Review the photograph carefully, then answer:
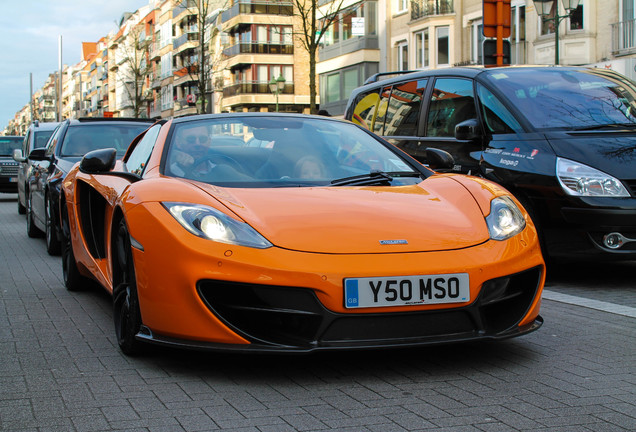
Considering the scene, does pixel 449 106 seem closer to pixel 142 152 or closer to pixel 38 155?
pixel 142 152

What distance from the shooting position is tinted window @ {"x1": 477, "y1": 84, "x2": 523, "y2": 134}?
7.43 m

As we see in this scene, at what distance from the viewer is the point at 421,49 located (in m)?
40.1

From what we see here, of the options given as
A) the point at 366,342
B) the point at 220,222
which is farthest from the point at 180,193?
the point at 366,342

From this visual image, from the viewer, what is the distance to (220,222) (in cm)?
398

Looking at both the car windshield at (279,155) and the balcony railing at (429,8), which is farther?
the balcony railing at (429,8)

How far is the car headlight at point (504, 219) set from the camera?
4.22 metres

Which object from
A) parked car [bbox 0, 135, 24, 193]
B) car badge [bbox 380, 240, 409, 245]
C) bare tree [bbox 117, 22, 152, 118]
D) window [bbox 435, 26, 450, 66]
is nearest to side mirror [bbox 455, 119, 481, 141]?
car badge [bbox 380, 240, 409, 245]

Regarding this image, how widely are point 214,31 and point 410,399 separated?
71.7 meters

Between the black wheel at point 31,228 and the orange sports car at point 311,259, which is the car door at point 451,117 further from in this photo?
the black wheel at point 31,228

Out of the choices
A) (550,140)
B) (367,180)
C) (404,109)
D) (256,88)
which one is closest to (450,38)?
(404,109)

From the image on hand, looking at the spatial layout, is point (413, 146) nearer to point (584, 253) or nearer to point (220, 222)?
point (584, 253)

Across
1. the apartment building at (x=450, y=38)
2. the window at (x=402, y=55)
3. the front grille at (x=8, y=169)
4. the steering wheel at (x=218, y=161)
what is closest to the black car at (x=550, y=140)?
the steering wheel at (x=218, y=161)

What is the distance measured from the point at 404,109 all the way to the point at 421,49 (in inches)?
1242

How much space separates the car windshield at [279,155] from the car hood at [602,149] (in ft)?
6.60
